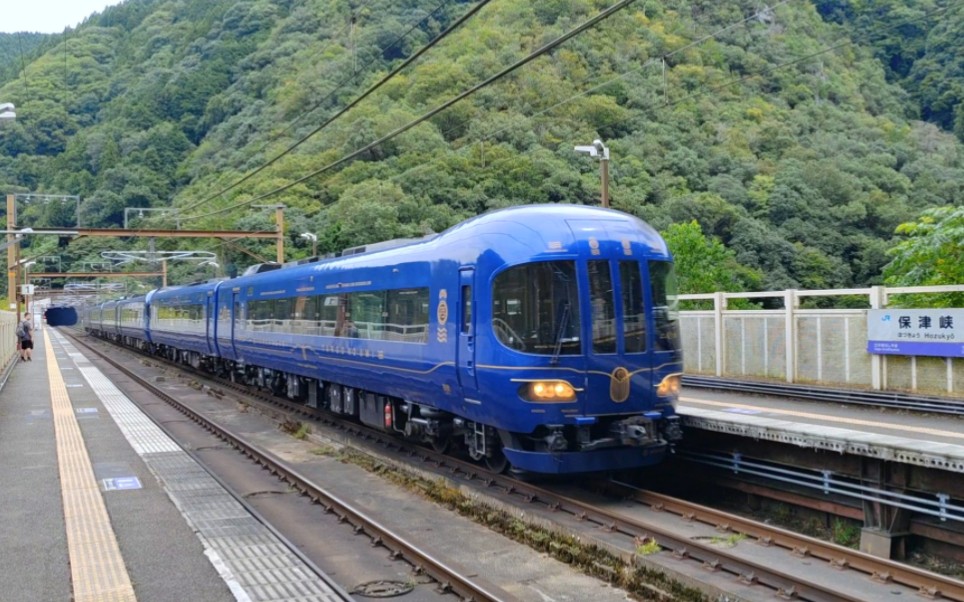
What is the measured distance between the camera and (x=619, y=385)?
925 centimetres

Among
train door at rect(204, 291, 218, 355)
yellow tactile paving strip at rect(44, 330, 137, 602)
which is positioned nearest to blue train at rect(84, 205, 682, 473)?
yellow tactile paving strip at rect(44, 330, 137, 602)

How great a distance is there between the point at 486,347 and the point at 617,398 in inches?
58.5

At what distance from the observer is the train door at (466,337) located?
9820 mm

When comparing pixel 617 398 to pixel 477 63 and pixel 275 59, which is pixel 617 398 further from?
pixel 275 59

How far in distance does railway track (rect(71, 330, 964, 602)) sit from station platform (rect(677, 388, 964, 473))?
3.45 ft

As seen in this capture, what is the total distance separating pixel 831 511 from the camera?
8875mm

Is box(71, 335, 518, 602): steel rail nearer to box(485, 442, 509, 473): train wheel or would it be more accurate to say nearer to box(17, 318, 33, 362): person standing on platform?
box(485, 442, 509, 473): train wheel

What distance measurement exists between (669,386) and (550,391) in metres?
1.52

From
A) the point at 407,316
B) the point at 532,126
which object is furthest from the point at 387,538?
the point at 532,126

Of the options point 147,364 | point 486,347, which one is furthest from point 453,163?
point 486,347

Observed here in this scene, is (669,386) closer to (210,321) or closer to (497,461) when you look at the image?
(497,461)

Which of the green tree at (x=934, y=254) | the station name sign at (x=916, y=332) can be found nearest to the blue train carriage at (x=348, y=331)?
the station name sign at (x=916, y=332)

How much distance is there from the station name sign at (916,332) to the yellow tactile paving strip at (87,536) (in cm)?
1322

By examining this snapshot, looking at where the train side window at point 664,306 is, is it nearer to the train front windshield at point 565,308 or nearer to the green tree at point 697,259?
the train front windshield at point 565,308
